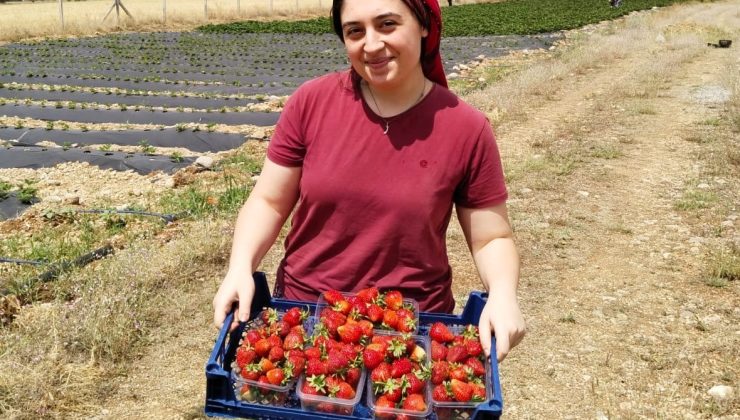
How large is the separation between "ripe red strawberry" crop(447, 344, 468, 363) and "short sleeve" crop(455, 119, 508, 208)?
16.1 inches

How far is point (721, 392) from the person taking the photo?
133 inches

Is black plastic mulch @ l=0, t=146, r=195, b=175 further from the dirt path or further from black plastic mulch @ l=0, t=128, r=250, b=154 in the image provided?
the dirt path

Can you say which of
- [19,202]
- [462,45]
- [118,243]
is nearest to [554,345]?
[118,243]

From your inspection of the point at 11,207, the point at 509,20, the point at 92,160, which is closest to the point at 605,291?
the point at 11,207

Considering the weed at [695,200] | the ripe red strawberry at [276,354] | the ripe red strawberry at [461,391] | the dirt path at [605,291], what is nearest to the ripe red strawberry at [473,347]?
the ripe red strawberry at [461,391]

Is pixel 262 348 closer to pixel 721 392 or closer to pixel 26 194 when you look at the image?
pixel 721 392

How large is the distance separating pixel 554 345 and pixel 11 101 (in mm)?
10273

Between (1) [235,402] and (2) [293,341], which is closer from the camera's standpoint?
(1) [235,402]

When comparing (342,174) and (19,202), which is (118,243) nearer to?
(19,202)

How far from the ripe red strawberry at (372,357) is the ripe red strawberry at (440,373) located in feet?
0.43

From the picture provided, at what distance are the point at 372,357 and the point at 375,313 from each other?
0.58 ft

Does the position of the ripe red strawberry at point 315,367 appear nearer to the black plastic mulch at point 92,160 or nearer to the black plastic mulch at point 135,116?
the black plastic mulch at point 92,160

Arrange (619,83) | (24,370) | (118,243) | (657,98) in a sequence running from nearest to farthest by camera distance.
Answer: (24,370) < (118,243) < (657,98) < (619,83)

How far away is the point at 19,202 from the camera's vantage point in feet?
21.6
